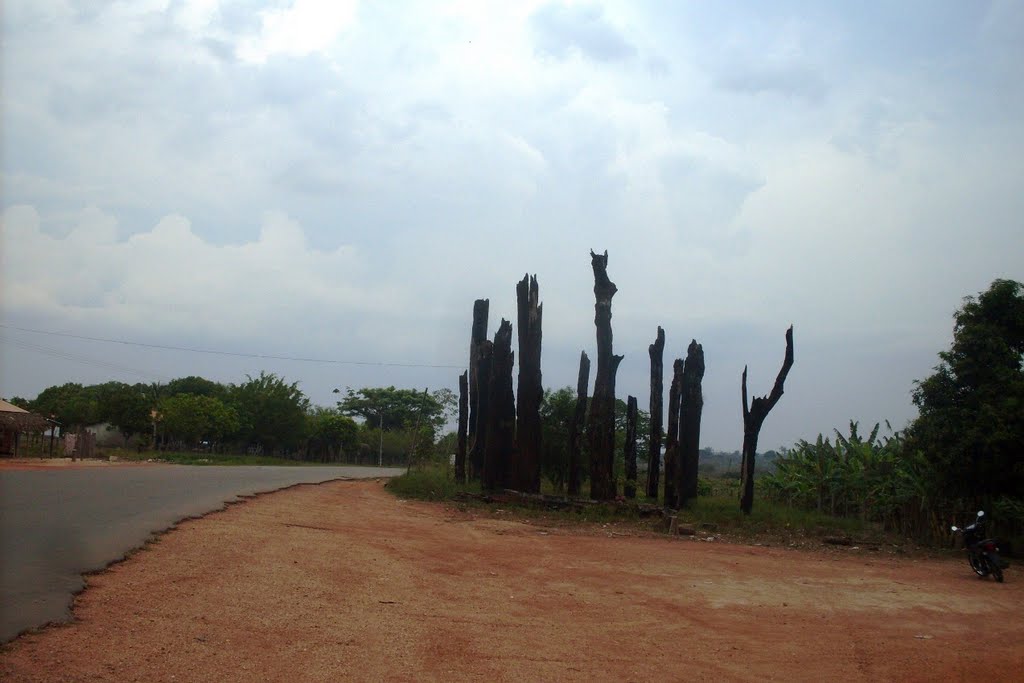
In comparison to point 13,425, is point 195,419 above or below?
above

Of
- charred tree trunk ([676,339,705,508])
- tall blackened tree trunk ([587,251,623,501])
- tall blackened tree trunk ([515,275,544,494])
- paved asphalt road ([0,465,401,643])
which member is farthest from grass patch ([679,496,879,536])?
paved asphalt road ([0,465,401,643])

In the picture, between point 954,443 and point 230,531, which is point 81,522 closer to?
point 230,531

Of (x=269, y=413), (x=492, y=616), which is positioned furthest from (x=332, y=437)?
(x=492, y=616)

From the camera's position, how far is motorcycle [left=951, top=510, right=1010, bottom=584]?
507 inches

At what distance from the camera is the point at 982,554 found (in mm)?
13031

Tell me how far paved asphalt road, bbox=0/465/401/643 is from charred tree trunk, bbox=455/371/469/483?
7.13 metres

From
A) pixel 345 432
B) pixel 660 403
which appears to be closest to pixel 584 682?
pixel 660 403

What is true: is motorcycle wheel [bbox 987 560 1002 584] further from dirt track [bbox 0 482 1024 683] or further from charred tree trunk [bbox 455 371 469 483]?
charred tree trunk [bbox 455 371 469 483]

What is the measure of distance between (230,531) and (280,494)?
27.1 feet

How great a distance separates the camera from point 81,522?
10.9 metres

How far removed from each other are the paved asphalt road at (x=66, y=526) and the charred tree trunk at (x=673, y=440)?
9.98m

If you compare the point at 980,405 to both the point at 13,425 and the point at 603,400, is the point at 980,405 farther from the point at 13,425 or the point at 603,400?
the point at 13,425

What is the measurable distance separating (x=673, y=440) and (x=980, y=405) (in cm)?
713

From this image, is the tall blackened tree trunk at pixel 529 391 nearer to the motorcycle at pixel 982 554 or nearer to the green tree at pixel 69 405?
the motorcycle at pixel 982 554
